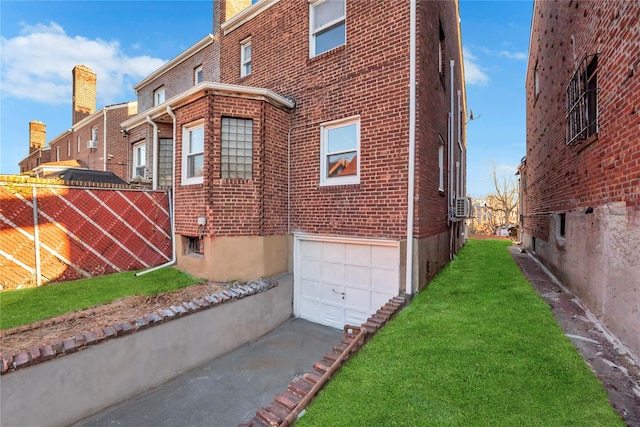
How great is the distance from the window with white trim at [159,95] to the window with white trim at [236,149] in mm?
9261

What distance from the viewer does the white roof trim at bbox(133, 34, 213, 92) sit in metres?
11.2

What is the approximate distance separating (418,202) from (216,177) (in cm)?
472

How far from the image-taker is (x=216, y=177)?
273 inches

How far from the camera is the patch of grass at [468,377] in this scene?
8.22ft

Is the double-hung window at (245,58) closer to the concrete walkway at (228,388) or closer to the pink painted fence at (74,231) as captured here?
the pink painted fence at (74,231)

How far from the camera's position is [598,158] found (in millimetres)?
4328

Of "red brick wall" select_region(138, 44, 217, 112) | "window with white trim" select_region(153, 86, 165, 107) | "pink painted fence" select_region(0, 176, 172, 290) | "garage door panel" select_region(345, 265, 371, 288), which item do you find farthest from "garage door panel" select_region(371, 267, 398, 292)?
"window with white trim" select_region(153, 86, 165, 107)

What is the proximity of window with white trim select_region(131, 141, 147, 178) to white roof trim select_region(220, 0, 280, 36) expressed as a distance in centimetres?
610

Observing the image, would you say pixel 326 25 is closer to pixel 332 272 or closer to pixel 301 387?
pixel 332 272

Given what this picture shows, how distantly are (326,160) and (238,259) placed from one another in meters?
3.31

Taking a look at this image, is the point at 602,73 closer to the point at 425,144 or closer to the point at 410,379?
the point at 425,144

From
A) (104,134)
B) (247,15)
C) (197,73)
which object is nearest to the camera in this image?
(247,15)

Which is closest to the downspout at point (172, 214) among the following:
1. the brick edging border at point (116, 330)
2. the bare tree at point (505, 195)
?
the brick edging border at point (116, 330)

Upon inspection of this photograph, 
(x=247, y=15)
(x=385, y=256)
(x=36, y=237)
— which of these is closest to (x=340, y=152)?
(x=385, y=256)
